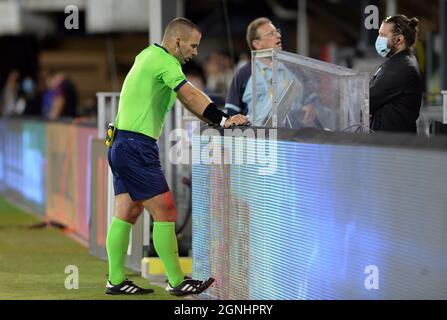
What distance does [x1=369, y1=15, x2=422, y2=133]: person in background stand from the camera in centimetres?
930

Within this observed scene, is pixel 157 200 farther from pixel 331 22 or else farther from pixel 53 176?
pixel 331 22

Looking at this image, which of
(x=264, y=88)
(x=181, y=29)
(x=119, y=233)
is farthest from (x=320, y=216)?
(x=264, y=88)

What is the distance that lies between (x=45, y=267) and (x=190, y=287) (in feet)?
9.85

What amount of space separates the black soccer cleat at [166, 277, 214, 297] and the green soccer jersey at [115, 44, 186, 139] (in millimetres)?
1079

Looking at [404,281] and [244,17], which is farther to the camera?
[244,17]

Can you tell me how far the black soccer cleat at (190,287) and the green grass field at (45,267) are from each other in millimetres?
168

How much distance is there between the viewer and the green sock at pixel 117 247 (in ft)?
32.3

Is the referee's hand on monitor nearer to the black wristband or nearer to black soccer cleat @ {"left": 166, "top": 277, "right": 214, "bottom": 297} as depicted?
the black wristband

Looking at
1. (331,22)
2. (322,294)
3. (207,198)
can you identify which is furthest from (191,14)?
(322,294)

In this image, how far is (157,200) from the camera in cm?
961

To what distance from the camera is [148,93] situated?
954cm

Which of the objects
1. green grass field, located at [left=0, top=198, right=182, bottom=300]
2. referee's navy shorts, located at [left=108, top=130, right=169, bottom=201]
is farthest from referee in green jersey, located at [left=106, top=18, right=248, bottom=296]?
green grass field, located at [left=0, top=198, right=182, bottom=300]

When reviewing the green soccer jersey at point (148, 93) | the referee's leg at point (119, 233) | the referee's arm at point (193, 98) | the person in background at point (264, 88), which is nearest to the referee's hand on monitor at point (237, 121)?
the referee's arm at point (193, 98)
